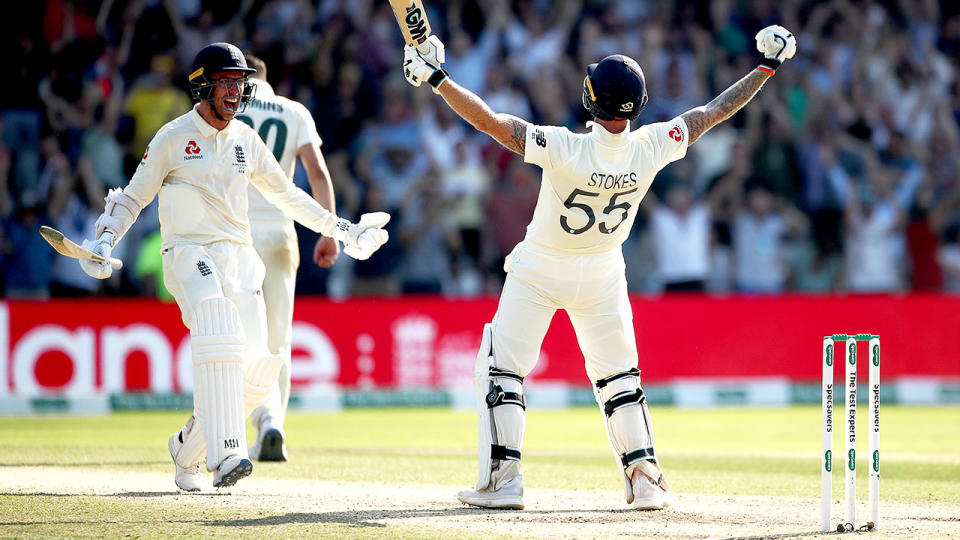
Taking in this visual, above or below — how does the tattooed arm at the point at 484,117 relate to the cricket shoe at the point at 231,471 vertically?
above

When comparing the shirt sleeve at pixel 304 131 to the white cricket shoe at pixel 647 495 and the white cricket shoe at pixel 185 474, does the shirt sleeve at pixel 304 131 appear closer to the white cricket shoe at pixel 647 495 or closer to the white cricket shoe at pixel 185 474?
the white cricket shoe at pixel 185 474

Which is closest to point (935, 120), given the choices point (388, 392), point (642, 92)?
point (388, 392)

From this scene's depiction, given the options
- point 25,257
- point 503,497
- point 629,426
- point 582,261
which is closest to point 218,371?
point 503,497

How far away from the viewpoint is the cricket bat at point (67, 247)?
6.33m

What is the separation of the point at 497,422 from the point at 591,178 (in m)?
1.25

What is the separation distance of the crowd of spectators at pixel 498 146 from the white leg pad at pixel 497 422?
7.68 metres

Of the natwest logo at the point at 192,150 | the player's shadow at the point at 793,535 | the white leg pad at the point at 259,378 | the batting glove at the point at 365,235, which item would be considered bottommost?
the player's shadow at the point at 793,535

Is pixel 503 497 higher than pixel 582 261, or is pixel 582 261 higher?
pixel 582 261

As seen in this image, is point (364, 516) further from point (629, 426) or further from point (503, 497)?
point (629, 426)

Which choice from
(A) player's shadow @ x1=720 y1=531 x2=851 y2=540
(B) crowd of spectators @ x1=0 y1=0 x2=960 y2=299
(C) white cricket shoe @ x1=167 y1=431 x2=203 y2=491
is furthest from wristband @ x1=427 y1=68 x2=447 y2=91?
(B) crowd of spectators @ x1=0 y1=0 x2=960 y2=299

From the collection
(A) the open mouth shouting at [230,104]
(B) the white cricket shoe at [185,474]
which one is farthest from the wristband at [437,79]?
(B) the white cricket shoe at [185,474]

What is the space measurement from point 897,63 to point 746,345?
5.08 meters

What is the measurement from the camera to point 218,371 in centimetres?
672

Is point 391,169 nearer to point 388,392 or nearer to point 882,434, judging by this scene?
point 388,392
